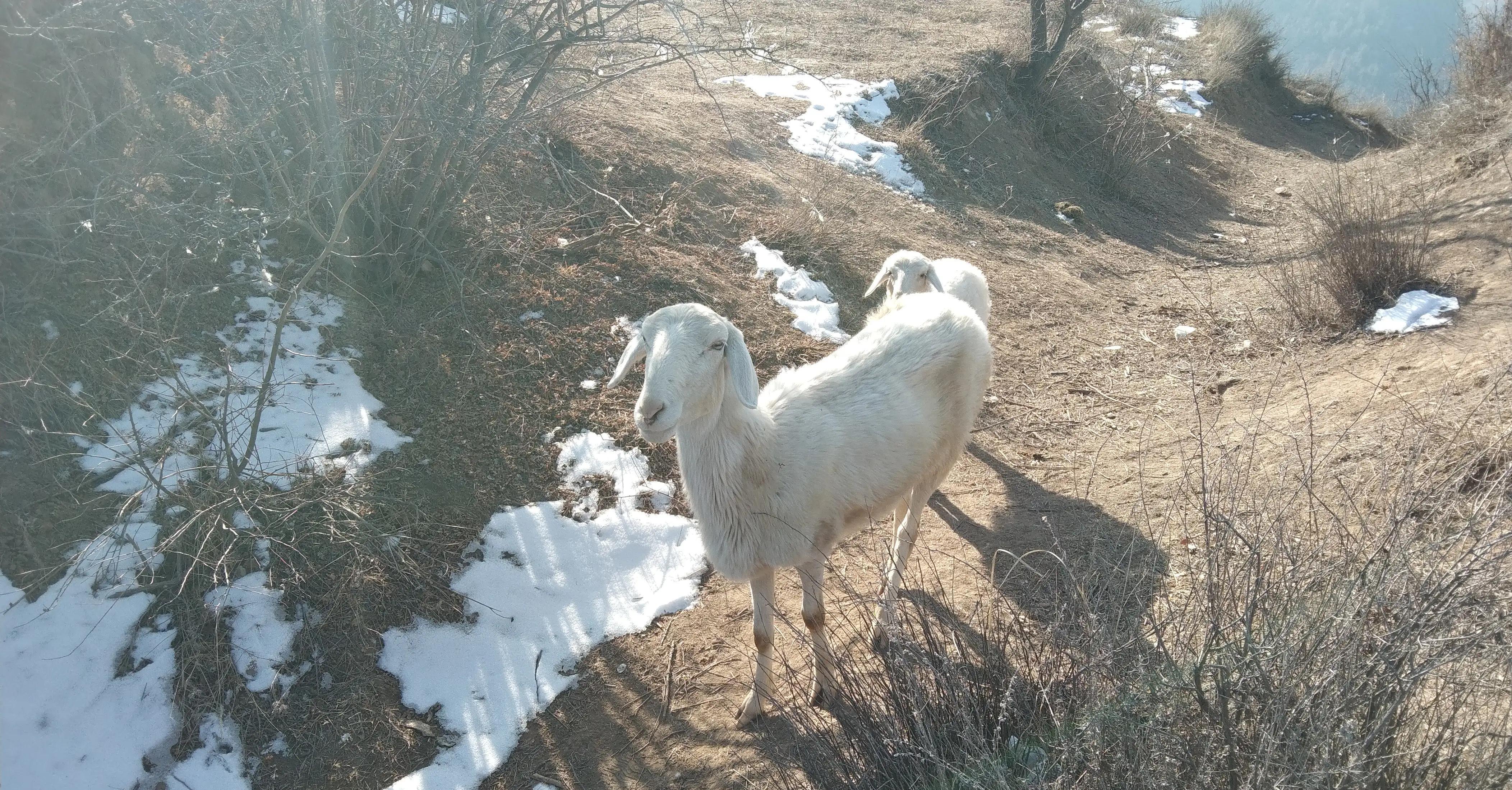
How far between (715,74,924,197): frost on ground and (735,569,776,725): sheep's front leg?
7744 mm

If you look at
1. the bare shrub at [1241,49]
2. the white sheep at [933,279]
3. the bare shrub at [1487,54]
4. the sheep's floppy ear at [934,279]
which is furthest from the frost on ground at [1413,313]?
the bare shrub at [1241,49]

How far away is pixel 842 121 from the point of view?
11.8 meters

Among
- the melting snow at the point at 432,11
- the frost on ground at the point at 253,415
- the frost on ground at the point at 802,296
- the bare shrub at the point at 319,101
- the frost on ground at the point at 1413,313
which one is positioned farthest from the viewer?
the frost on ground at the point at 802,296

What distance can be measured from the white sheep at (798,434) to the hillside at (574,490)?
1.47ft

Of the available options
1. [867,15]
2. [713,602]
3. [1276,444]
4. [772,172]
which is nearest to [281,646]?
[713,602]

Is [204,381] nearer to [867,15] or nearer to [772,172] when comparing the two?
[772,172]

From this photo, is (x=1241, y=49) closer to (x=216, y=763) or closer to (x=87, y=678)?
(x=216, y=763)

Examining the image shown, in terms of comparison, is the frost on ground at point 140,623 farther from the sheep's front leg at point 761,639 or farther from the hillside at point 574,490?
the sheep's front leg at point 761,639

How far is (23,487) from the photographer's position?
13.5 ft

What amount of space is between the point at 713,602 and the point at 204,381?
133 inches

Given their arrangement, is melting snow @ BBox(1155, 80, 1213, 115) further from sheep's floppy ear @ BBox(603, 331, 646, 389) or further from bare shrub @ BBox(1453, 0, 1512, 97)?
sheep's floppy ear @ BBox(603, 331, 646, 389)

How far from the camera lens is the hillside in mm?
2613

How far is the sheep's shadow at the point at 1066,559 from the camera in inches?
98.2

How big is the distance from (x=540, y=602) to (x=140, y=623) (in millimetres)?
1881
